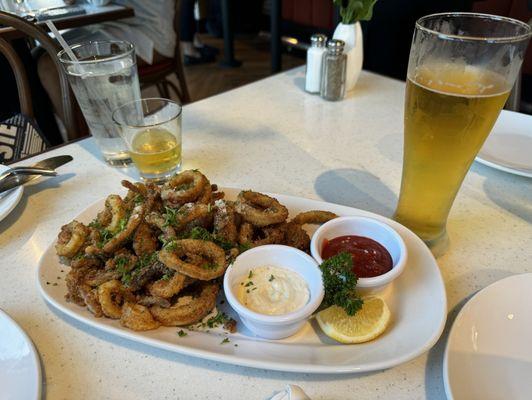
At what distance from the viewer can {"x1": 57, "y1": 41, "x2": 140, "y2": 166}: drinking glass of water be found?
4.42ft

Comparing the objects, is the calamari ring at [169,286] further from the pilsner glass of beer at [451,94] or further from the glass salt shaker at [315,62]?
the glass salt shaker at [315,62]

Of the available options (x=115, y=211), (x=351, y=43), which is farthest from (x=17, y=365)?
(x=351, y=43)

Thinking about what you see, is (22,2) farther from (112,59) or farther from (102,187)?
(102,187)

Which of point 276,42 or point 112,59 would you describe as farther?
point 276,42

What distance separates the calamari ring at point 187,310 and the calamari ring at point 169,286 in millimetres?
26

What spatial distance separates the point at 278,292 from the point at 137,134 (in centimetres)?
69

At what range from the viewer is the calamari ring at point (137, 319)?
2.67 ft

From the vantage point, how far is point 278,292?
2.81 feet

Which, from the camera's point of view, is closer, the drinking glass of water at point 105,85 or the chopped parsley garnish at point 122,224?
the chopped parsley garnish at point 122,224

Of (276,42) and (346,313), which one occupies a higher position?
(346,313)

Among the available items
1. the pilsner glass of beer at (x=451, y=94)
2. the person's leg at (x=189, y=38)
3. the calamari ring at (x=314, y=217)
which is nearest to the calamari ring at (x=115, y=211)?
the calamari ring at (x=314, y=217)

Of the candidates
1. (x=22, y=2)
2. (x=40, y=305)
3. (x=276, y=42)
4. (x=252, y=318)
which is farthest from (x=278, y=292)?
(x=276, y=42)

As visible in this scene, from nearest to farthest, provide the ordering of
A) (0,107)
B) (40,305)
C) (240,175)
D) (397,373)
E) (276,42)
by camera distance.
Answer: (397,373) < (40,305) < (240,175) < (0,107) < (276,42)

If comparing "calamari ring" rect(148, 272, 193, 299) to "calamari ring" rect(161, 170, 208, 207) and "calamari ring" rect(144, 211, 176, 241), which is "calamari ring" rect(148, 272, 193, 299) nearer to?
"calamari ring" rect(144, 211, 176, 241)
